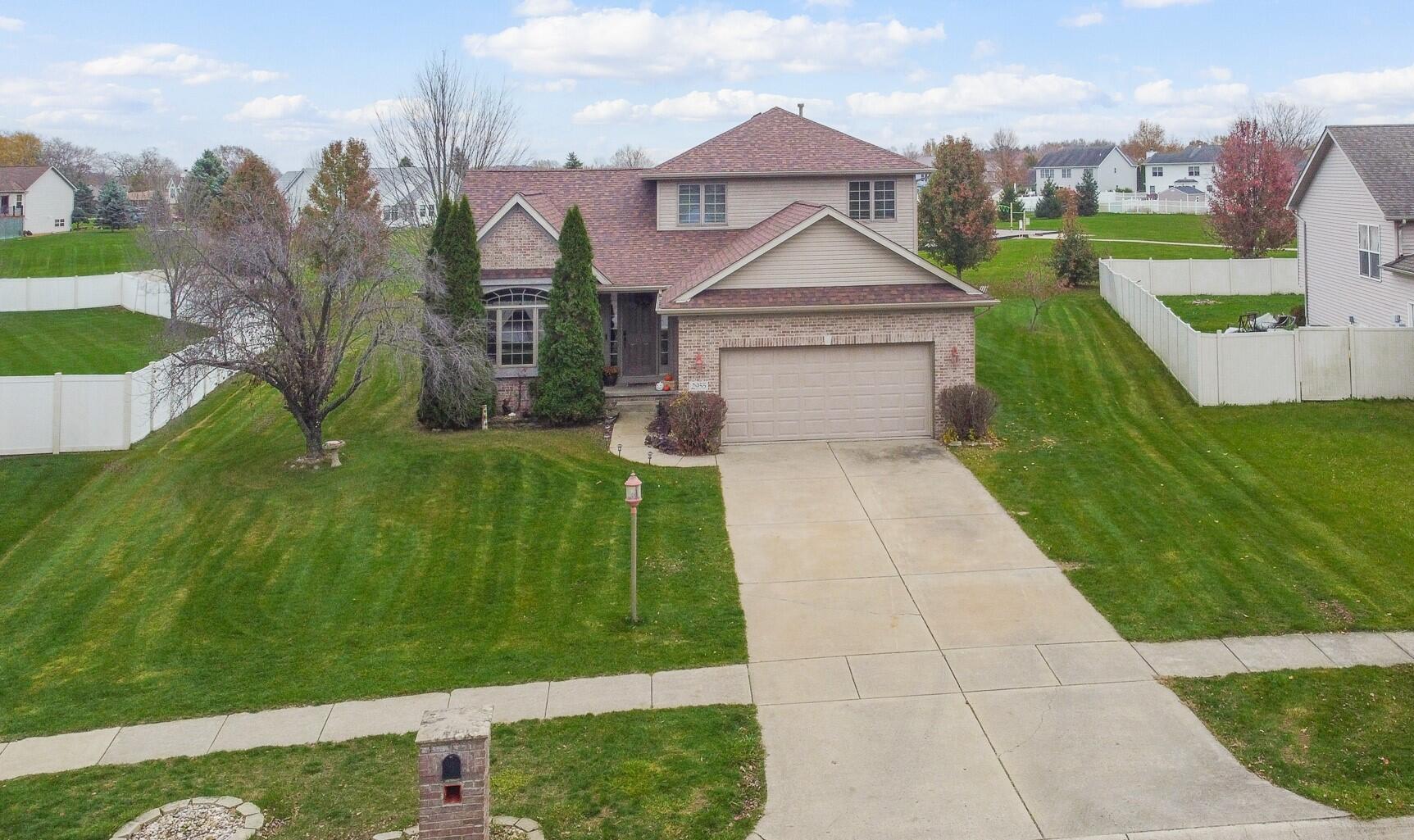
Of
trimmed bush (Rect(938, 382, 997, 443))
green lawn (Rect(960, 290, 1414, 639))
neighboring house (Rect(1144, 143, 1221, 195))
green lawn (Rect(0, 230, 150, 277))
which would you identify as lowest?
green lawn (Rect(960, 290, 1414, 639))

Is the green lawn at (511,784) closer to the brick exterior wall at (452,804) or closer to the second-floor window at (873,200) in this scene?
the brick exterior wall at (452,804)

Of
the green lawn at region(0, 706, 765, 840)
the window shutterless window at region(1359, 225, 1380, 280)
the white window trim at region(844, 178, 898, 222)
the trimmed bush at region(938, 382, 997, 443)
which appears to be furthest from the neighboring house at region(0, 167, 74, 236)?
the window shutterless window at region(1359, 225, 1380, 280)

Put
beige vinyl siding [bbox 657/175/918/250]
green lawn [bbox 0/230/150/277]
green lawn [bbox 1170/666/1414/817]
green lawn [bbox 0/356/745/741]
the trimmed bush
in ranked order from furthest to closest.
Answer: green lawn [bbox 0/230/150/277] < beige vinyl siding [bbox 657/175/918/250] < the trimmed bush < green lawn [bbox 0/356/745/741] < green lawn [bbox 1170/666/1414/817]

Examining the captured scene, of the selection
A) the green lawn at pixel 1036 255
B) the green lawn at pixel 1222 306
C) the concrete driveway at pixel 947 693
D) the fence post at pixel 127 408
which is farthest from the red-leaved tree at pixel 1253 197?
the fence post at pixel 127 408

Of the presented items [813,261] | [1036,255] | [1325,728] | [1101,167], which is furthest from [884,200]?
[1101,167]

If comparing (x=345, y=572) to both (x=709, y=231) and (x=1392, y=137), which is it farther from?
(x=1392, y=137)

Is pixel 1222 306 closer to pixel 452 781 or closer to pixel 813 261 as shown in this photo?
pixel 813 261

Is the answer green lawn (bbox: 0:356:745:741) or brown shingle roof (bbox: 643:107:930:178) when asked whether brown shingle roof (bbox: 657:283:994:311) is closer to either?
green lawn (bbox: 0:356:745:741)
